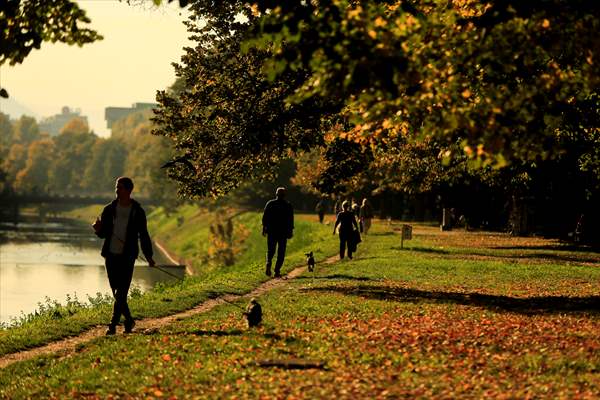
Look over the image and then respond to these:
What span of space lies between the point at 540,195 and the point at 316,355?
107ft

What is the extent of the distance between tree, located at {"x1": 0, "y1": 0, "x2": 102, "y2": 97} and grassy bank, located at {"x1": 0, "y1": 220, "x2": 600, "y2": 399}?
4.12m

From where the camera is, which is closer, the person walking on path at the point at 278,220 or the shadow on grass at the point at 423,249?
the person walking on path at the point at 278,220

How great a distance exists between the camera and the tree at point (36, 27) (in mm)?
12977

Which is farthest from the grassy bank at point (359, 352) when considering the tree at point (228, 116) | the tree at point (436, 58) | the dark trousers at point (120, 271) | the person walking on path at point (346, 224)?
the person walking on path at point (346, 224)

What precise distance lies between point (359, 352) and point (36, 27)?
6.20 m

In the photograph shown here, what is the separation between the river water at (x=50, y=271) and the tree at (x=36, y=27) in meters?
11.2

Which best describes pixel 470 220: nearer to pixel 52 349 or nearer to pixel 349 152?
pixel 349 152

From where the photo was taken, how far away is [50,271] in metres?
59.0

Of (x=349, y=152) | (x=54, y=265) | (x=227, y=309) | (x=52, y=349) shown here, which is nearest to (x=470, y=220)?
(x=54, y=265)

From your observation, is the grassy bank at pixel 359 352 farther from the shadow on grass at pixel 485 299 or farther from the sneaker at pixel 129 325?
the sneaker at pixel 129 325

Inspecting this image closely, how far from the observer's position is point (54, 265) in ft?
209

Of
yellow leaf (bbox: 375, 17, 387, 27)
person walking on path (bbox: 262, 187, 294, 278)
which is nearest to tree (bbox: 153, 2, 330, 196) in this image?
person walking on path (bbox: 262, 187, 294, 278)

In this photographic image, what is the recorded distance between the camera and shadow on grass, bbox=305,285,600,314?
1758cm

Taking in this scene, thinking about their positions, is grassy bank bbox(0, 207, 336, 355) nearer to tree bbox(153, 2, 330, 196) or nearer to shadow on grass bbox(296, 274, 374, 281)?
shadow on grass bbox(296, 274, 374, 281)
